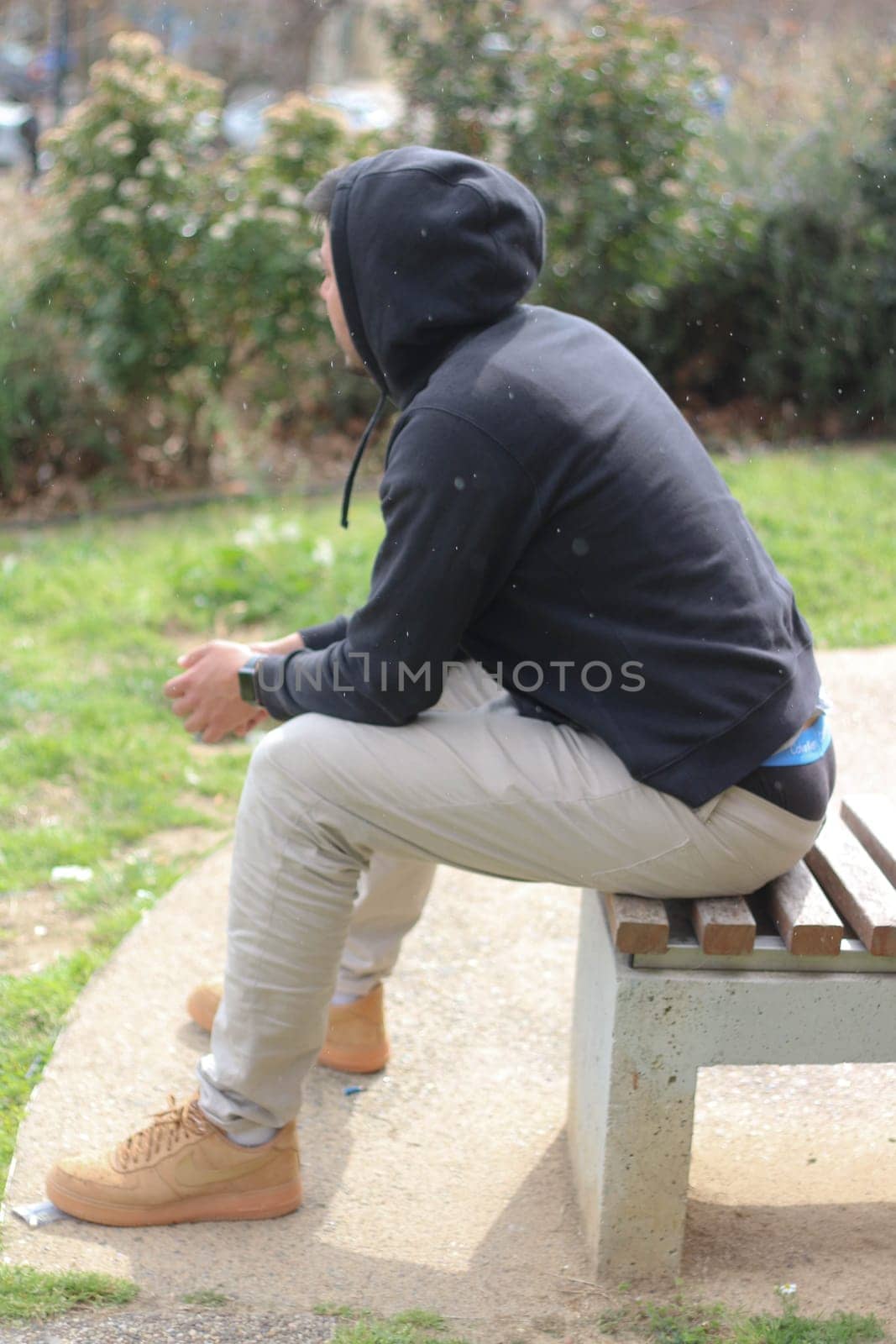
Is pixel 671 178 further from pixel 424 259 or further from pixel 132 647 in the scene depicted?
pixel 424 259

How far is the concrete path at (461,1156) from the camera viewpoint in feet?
7.93

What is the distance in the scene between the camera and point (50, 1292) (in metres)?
2.31

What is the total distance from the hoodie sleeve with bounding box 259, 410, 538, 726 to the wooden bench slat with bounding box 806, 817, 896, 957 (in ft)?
2.36

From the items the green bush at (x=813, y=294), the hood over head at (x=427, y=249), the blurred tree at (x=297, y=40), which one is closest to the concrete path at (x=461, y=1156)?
the hood over head at (x=427, y=249)

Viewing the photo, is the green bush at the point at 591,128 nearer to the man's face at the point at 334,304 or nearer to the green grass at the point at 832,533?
the green grass at the point at 832,533

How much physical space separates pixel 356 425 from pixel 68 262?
1.85 metres

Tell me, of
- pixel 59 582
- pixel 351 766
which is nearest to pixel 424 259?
pixel 351 766

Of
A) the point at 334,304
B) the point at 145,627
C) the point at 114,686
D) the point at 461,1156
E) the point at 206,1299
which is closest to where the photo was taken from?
the point at 206,1299

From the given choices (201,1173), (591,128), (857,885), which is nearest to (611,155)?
(591,128)

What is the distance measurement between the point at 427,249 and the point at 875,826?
126 cm

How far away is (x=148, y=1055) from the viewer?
304 centimetres

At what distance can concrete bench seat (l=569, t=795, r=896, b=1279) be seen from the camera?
2271 millimetres

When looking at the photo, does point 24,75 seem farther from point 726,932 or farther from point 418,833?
point 726,932

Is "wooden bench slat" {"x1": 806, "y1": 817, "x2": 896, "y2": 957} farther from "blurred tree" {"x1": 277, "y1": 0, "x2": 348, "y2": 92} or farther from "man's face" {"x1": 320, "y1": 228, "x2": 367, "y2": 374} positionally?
"blurred tree" {"x1": 277, "y1": 0, "x2": 348, "y2": 92}
